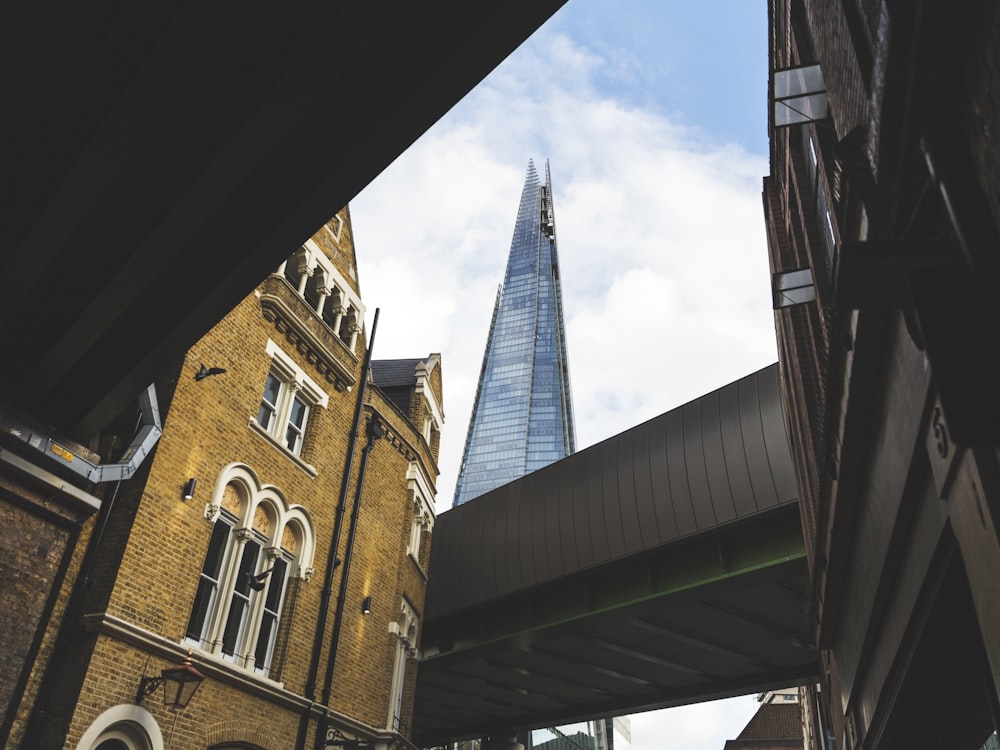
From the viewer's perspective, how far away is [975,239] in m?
3.62

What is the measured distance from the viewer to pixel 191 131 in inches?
274

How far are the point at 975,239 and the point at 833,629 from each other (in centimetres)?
1042

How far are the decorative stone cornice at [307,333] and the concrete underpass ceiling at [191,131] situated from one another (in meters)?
6.84

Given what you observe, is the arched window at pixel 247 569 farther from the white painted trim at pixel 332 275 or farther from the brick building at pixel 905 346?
the brick building at pixel 905 346

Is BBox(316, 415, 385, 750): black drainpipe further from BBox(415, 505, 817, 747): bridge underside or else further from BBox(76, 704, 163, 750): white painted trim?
BBox(415, 505, 817, 747): bridge underside

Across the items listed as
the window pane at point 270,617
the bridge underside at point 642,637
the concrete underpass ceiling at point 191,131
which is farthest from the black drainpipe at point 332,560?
the concrete underpass ceiling at point 191,131

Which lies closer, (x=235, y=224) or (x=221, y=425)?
(x=235, y=224)

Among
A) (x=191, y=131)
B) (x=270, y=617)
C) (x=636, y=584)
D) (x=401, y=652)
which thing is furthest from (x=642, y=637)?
(x=191, y=131)

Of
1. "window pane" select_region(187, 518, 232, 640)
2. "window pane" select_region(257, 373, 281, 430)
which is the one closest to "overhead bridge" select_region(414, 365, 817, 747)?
"window pane" select_region(257, 373, 281, 430)

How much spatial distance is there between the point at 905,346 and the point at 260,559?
12745 mm

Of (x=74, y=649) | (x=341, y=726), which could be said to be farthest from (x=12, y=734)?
(x=341, y=726)

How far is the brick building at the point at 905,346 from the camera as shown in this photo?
3.66 metres

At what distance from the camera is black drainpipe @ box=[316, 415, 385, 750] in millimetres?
15977

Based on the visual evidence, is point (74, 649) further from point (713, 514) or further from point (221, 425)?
point (713, 514)
